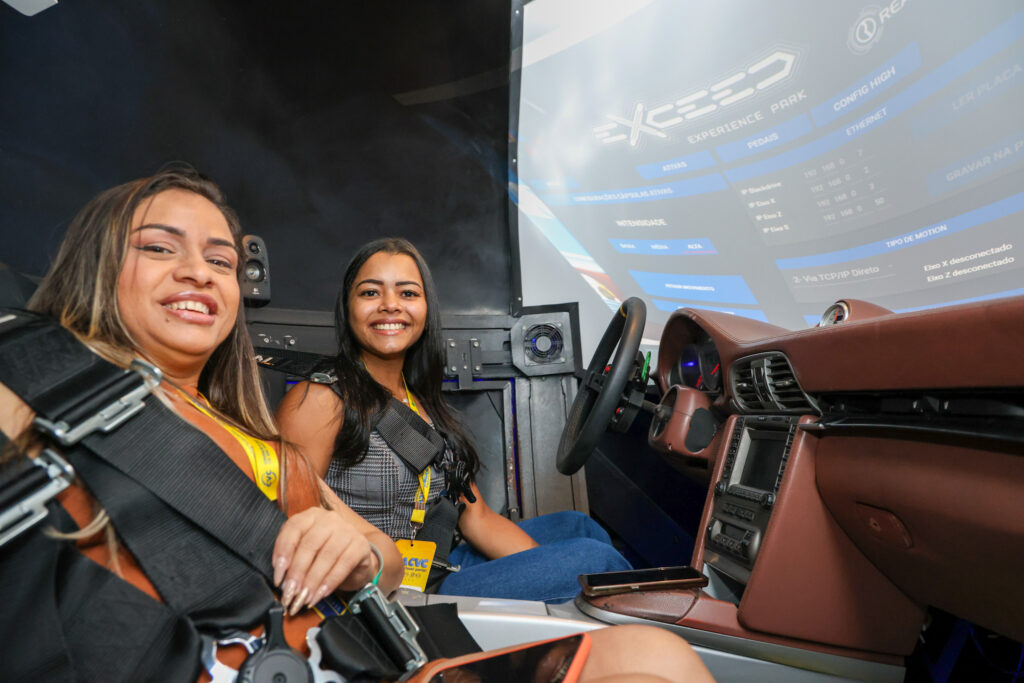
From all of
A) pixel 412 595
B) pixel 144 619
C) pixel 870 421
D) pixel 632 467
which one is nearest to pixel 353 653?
pixel 144 619

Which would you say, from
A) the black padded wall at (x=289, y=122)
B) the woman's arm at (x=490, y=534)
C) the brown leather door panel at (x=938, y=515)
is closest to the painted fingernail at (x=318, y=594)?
the brown leather door panel at (x=938, y=515)

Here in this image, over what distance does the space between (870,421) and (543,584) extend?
2.72 ft

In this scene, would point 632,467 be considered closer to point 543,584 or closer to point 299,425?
point 543,584

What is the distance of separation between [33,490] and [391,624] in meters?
0.45

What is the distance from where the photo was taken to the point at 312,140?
2646 millimetres

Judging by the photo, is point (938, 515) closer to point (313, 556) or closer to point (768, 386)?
point (768, 386)

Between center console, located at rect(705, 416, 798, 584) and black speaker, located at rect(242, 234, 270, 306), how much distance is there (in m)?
1.63

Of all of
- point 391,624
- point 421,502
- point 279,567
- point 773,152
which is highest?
point 773,152

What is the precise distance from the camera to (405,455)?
4.83 ft

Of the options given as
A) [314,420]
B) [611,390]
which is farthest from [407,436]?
[611,390]

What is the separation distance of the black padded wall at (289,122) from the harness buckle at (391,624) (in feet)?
5.06

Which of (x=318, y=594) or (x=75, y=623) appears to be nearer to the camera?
(x=75, y=623)

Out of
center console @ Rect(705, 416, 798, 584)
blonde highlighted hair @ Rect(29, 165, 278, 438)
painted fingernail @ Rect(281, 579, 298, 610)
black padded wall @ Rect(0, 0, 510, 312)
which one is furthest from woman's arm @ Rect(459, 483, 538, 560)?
black padded wall @ Rect(0, 0, 510, 312)

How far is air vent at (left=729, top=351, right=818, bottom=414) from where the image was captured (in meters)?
1.15
